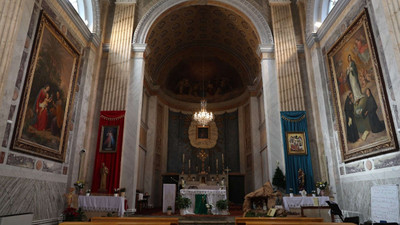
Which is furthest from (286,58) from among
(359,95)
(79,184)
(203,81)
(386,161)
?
(79,184)

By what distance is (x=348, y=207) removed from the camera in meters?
8.52

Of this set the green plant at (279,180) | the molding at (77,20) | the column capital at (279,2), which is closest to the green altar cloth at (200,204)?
Answer: the green plant at (279,180)

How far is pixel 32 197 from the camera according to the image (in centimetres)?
708

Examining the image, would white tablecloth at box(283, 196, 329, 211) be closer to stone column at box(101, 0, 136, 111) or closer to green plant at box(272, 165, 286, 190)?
green plant at box(272, 165, 286, 190)

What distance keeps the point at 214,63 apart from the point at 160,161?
7.84 meters

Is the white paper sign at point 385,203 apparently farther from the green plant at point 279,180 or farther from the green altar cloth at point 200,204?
the green altar cloth at point 200,204

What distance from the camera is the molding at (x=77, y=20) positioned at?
29.2 feet

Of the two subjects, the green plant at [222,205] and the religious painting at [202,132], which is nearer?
the green plant at [222,205]

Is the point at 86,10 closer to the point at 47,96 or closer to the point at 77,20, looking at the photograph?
the point at 77,20

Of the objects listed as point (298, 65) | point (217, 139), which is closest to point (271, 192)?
point (298, 65)

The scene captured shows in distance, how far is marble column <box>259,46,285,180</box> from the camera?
10695 millimetres

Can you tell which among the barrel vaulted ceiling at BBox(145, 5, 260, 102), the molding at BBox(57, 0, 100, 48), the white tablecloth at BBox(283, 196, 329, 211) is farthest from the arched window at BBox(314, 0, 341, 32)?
the molding at BBox(57, 0, 100, 48)

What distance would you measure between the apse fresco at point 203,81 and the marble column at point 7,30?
12.8m

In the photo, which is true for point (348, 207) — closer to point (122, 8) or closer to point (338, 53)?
point (338, 53)
